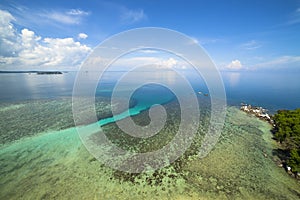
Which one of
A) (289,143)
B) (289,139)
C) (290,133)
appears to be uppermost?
(290,133)

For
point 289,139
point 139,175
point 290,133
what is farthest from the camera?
point 289,139

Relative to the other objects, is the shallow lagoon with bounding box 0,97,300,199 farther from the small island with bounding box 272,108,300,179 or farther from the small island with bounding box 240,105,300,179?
the small island with bounding box 272,108,300,179

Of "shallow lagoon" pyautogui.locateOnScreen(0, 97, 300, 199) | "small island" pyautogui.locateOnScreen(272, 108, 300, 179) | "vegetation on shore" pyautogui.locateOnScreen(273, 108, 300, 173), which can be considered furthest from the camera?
"vegetation on shore" pyautogui.locateOnScreen(273, 108, 300, 173)

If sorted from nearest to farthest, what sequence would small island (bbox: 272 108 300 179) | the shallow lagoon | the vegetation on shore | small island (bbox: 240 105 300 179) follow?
the shallow lagoon
small island (bbox: 240 105 300 179)
small island (bbox: 272 108 300 179)
the vegetation on shore

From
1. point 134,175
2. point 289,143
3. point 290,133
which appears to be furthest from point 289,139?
point 134,175

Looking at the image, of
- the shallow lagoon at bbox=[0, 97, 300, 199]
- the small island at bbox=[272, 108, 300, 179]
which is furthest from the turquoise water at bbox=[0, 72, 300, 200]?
the small island at bbox=[272, 108, 300, 179]

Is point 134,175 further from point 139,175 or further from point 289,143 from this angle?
point 289,143

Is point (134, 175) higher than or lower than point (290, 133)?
lower

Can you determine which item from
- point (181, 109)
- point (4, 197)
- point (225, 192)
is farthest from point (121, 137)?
point (181, 109)
